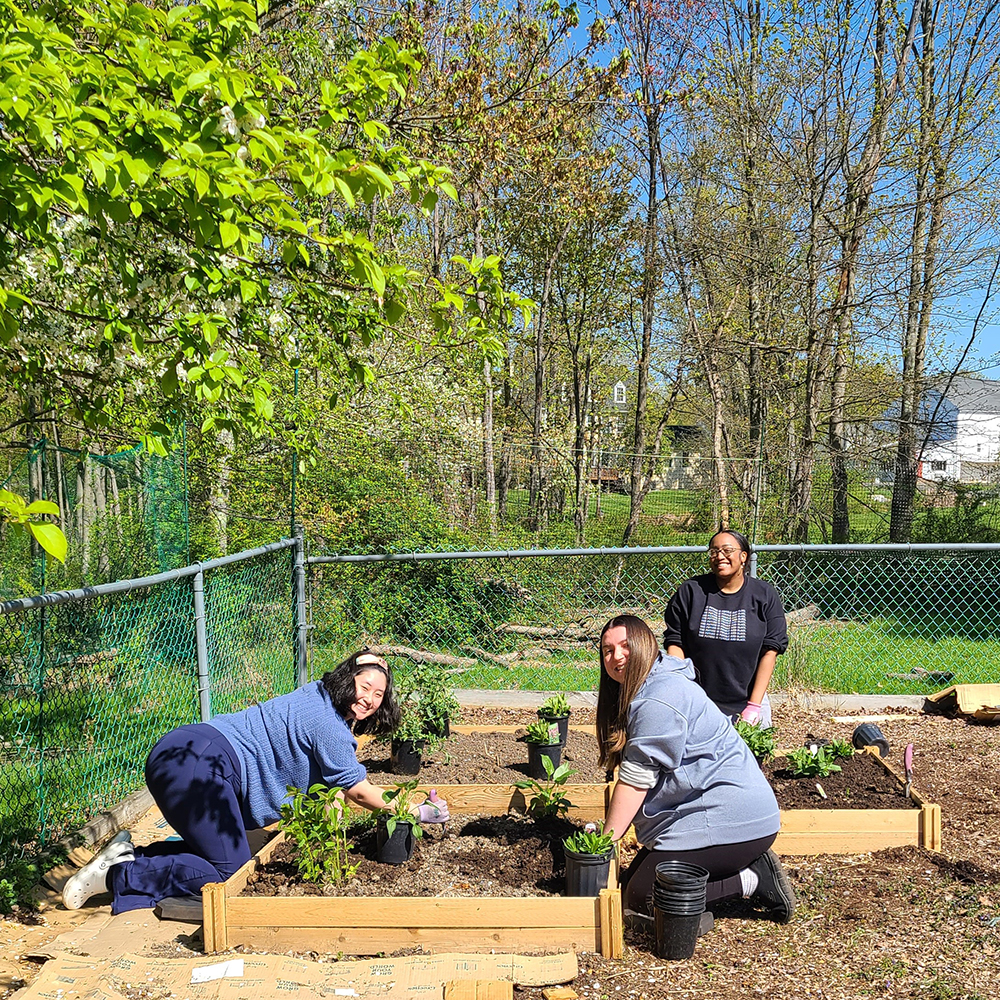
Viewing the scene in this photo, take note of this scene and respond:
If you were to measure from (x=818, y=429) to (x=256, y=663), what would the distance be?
8.04 meters

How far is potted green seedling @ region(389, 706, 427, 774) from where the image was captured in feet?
18.2

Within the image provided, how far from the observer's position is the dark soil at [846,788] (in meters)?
4.54

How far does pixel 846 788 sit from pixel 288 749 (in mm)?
2823

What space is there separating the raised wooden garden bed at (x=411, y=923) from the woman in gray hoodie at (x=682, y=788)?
1.12 ft

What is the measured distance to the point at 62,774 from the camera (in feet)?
15.6

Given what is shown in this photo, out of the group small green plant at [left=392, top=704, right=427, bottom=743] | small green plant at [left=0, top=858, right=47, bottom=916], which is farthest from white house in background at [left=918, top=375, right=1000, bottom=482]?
small green plant at [left=0, top=858, right=47, bottom=916]

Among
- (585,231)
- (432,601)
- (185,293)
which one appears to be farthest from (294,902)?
(585,231)

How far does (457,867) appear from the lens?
394cm

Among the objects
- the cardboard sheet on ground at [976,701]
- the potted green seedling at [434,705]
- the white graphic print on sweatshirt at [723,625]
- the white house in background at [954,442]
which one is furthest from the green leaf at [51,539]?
the white house in background at [954,442]

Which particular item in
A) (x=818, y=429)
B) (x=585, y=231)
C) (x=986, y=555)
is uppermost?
(x=585, y=231)

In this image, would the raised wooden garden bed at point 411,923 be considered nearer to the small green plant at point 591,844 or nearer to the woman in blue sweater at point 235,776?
the small green plant at point 591,844

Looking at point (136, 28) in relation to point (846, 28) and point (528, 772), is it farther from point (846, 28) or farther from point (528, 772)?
point (846, 28)

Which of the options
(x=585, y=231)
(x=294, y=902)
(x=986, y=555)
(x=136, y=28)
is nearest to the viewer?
(x=136, y=28)

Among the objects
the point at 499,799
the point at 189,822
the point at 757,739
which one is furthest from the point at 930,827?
the point at 189,822
